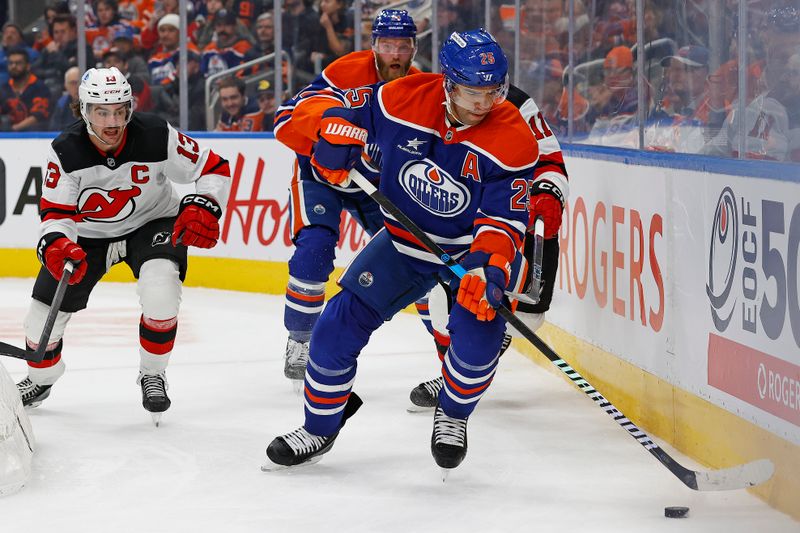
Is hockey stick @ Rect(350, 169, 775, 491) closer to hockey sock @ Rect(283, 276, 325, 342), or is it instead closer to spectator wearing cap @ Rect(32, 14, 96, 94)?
hockey sock @ Rect(283, 276, 325, 342)

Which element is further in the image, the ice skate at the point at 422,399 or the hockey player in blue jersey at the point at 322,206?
the hockey player in blue jersey at the point at 322,206

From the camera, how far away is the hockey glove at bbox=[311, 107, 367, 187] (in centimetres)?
307

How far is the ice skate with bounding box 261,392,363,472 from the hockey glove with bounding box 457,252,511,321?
1.58 ft

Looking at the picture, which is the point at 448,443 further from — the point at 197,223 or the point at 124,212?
the point at 124,212

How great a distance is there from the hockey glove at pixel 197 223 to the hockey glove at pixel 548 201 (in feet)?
3.03

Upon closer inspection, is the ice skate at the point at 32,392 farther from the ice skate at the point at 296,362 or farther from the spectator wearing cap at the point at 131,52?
the spectator wearing cap at the point at 131,52

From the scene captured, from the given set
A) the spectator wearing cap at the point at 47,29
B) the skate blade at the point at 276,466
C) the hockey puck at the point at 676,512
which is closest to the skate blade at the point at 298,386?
the skate blade at the point at 276,466

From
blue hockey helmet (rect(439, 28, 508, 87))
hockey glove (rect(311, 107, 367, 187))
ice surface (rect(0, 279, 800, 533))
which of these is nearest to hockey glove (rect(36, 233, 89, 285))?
ice surface (rect(0, 279, 800, 533))

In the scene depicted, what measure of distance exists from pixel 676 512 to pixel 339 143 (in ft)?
3.78

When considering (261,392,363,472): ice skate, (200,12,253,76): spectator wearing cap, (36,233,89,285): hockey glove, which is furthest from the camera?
(200,12,253,76): spectator wearing cap

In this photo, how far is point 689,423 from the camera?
3295 millimetres

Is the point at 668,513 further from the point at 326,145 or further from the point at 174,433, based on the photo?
the point at 174,433

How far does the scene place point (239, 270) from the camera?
6.62 metres

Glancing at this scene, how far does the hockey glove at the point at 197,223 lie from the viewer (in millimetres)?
3559
